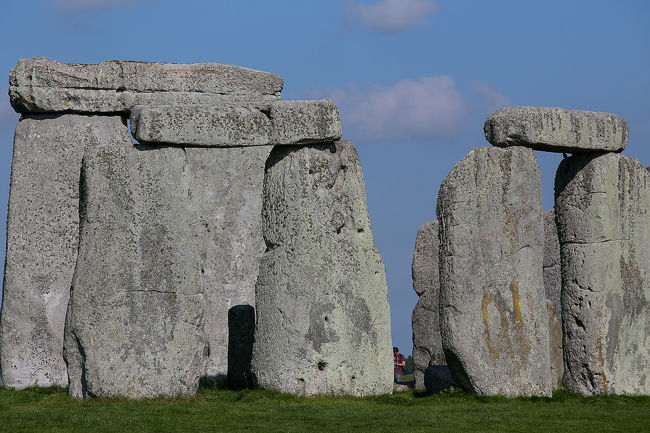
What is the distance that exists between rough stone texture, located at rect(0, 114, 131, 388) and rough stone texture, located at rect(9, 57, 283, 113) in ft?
1.13

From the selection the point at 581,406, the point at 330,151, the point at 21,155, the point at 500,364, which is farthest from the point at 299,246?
the point at 21,155

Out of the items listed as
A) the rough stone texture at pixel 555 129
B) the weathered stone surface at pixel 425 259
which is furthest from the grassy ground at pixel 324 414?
the weathered stone surface at pixel 425 259

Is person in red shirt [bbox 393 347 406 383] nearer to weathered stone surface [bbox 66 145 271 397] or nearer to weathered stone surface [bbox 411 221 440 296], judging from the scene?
weathered stone surface [bbox 411 221 440 296]

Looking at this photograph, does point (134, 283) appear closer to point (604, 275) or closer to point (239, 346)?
point (239, 346)

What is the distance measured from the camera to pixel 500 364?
17750 mm

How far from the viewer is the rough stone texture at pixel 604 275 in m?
18.8

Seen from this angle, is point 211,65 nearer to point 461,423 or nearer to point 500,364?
point 500,364

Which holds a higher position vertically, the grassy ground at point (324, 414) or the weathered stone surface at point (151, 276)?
the weathered stone surface at point (151, 276)

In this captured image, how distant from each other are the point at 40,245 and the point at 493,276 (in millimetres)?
7024

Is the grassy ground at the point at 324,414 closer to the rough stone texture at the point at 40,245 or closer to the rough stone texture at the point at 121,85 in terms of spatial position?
the rough stone texture at the point at 40,245

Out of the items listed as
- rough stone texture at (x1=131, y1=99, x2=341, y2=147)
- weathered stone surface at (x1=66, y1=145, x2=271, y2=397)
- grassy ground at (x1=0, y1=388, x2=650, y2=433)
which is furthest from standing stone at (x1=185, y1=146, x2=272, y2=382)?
rough stone texture at (x1=131, y1=99, x2=341, y2=147)

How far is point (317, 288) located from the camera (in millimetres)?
17547

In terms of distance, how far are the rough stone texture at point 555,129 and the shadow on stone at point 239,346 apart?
4718mm

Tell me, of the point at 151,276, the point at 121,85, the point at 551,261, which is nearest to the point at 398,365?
the point at 551,261
